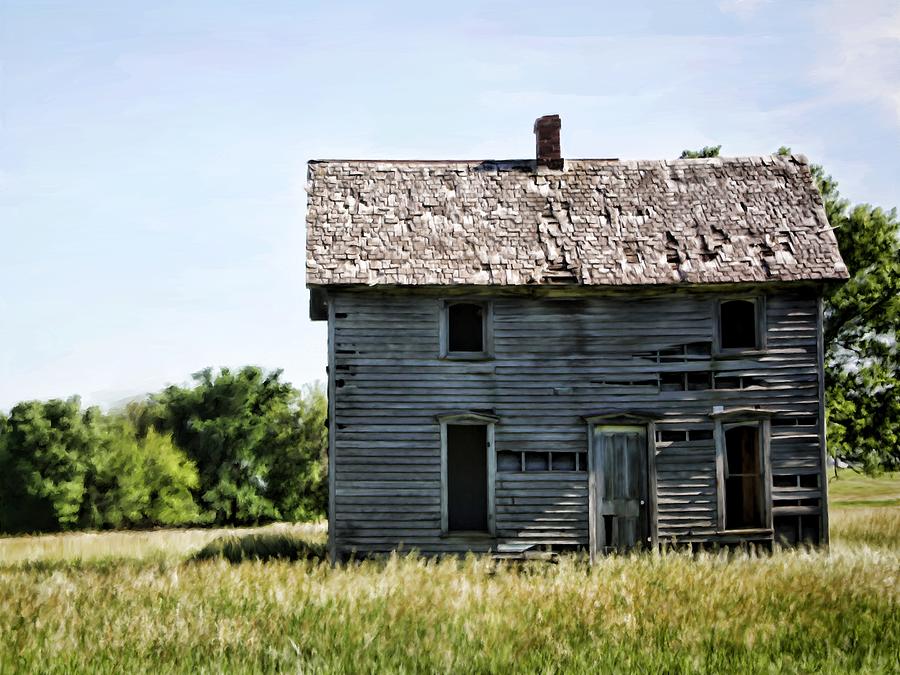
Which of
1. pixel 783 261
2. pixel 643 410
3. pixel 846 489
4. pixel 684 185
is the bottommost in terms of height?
pixel 846 489

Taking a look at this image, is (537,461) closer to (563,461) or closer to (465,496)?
(563,461)

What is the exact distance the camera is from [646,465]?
56.2ft

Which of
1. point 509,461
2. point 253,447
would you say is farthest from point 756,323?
point 253,447

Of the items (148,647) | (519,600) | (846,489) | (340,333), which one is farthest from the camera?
(846,489)

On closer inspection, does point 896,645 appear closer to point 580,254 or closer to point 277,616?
point 277,616

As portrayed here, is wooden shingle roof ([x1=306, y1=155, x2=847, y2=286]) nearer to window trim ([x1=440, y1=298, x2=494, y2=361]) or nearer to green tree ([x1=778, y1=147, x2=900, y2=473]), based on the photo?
window trim ([x1=440, y1=298, x2=494, y2=361])

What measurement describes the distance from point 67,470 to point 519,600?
2832 centimetres

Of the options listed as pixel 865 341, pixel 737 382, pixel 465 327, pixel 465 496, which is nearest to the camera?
pixel 737 382

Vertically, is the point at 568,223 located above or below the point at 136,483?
above

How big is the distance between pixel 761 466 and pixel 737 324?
9.48ft

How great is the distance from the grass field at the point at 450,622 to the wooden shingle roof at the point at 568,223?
588 cm

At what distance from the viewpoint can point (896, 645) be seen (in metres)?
9.14

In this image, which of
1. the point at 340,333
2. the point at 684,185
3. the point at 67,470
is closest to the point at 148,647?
the point at 340,333

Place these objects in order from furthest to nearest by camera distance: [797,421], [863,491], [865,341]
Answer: [863,491] < [865,341] < [797,421]
